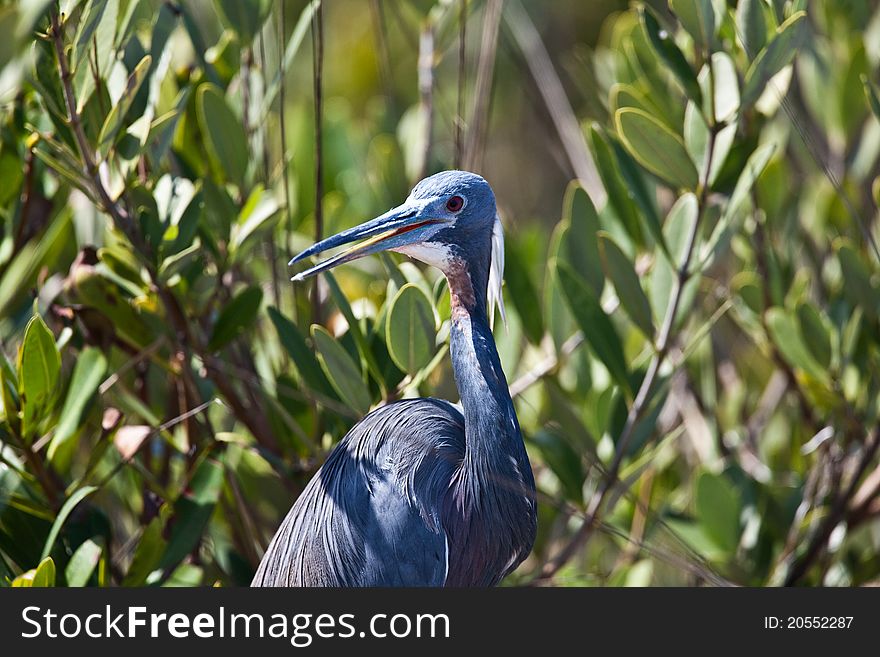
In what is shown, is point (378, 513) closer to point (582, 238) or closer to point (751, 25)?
point (582, 238)

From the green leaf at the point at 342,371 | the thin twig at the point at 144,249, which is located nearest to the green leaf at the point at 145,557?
the thin twig at the point at 144,249

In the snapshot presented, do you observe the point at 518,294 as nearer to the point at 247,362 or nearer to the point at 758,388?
the point at 247,362

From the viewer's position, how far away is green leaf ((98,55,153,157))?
6.24 ft

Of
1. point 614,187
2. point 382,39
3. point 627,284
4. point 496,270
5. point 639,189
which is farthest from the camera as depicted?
point 382,39

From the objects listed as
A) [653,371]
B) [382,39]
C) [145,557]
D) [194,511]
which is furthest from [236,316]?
[382,39]

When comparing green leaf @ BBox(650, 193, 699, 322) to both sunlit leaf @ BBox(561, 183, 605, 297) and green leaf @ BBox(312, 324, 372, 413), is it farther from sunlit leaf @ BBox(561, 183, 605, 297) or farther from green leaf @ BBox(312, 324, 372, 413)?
green leaf @ BBox(312, 324, 372, 413)

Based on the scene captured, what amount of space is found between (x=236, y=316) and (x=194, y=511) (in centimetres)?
41

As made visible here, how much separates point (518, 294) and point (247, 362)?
0.66 m

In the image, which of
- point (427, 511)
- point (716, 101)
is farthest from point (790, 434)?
point (427, 511)

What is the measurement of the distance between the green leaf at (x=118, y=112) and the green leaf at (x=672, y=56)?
3.31ft

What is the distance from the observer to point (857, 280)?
7.97ft

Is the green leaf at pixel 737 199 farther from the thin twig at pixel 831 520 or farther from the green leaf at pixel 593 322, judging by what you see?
the thin twig at pixel 831 520

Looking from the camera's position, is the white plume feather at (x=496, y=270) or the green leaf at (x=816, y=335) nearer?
the white plume feather at (x=496, y=270)

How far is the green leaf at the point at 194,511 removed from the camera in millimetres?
2098
